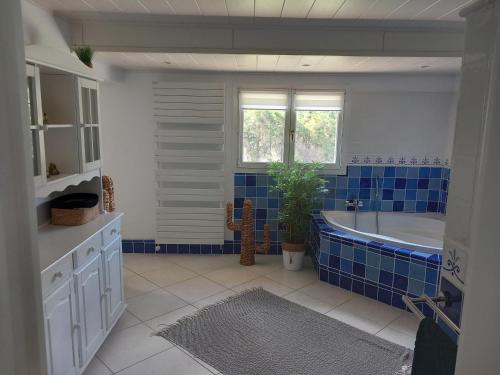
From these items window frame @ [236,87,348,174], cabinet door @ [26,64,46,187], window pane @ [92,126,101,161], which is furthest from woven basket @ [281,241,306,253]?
cabinet door @ [26,64,46,187]

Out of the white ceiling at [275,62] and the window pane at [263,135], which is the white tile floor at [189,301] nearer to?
the window pane at [263,135]

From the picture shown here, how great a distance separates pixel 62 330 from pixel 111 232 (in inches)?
32.9

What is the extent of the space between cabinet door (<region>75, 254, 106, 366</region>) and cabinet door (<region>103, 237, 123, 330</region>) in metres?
0.10

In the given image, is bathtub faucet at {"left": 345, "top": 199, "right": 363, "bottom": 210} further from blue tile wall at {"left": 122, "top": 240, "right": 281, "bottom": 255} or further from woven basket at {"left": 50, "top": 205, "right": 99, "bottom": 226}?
woven basket at {"left": 50, "top": 205, "right": 99, "bottom": 226}

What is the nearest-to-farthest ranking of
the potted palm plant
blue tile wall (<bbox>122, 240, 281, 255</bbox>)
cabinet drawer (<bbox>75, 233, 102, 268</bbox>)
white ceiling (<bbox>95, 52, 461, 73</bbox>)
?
cabinet drawer (<bbox>75, 233, 102, 268</bbox>) → white ceiling (<bbox>95, 52, 461, 73</bbox>) → the potted palm plant → blue tile wall (<bbox>122, 240, 281, 255</bbox>)

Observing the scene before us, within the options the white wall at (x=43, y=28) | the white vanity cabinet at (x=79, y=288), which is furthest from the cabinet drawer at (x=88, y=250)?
the white wall at (x=43, y=28)

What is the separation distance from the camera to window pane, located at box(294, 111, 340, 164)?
428cm

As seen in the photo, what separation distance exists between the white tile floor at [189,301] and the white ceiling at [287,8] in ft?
7.63

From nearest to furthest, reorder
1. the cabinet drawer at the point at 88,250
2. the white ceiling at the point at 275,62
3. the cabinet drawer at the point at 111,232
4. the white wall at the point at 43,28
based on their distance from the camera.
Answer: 1. the cabinet drawer at the point at 88,250
2. the white wall at the point at 43,28
3. the cabinet drawer at the point at 111,232
4. the white ceiling at the point at 275,62

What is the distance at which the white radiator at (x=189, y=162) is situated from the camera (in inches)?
162

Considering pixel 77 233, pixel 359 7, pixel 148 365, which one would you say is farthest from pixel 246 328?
pixel 359 7

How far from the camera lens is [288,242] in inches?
160

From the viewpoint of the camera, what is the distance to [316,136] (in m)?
4.32

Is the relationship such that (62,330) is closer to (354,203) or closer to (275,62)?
(275,62)
